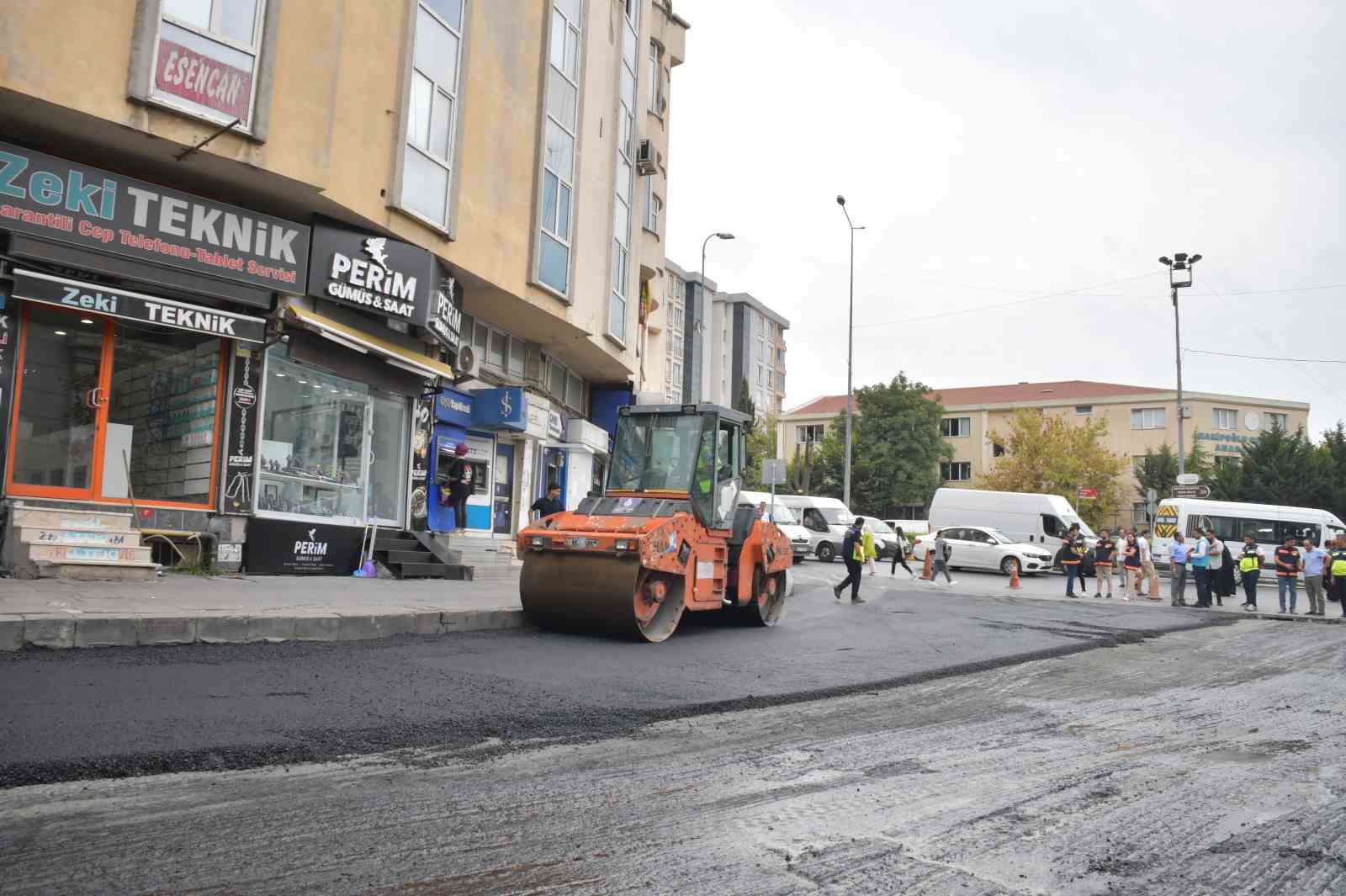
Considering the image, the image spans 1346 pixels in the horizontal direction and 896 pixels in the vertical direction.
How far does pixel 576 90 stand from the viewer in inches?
835

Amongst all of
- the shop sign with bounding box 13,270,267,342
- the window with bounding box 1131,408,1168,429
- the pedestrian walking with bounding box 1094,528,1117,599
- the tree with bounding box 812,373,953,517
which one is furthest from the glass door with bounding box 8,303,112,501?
the window with bounding box 1131,408,1168,429

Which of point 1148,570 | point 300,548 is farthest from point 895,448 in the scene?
point 300,548

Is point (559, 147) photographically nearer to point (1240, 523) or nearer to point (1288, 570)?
point (1288, 570)

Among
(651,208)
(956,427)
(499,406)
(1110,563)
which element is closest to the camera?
(499,406)

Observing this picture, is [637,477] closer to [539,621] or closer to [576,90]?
[539,621]

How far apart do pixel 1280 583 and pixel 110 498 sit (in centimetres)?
2196

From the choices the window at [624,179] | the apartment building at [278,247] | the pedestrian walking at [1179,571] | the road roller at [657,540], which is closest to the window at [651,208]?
the window at [624,179]

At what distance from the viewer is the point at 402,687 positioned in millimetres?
6934

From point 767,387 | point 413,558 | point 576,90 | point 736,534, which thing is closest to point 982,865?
point 736,534

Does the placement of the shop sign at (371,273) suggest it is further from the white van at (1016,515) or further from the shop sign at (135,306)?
the white van at (1016,515)

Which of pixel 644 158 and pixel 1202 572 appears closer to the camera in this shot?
pixel 1202 572

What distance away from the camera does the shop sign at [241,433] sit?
1380 cm

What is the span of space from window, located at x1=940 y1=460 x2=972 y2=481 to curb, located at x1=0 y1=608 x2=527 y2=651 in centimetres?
6202

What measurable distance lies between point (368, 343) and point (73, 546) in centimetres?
544
